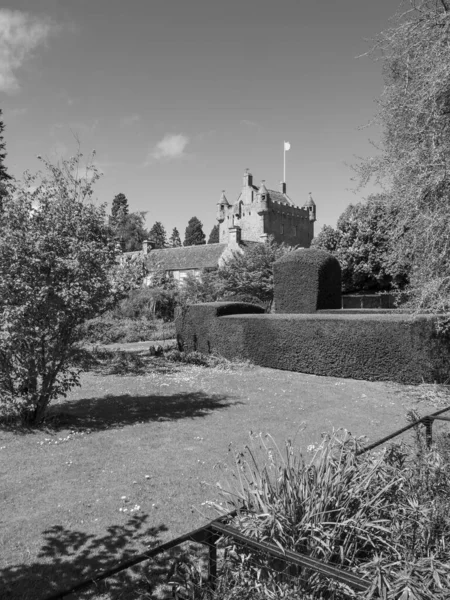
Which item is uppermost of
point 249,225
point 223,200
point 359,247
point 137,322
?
point 223,200

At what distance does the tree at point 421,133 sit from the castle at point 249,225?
31427mm

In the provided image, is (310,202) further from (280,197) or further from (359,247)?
(359,247)

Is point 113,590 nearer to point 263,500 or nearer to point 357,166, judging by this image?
point 263,500

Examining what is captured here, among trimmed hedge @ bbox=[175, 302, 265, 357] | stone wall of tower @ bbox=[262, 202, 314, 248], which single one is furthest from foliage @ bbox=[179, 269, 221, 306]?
stone wall of tower @ bbox=[262, 202, 314, 248]

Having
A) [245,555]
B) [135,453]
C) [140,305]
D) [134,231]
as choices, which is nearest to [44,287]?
[135,453]

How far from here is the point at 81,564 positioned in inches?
154

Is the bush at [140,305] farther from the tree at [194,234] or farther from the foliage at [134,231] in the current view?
the tree at [194,234]

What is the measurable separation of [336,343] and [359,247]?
1870cm

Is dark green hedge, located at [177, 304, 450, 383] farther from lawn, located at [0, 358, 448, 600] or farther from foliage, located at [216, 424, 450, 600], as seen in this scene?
foliage, located at [216, 424, 450, 600]

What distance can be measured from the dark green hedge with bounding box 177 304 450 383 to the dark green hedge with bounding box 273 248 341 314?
1.21 metres

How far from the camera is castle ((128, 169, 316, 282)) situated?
44.8 metres

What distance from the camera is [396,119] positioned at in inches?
426

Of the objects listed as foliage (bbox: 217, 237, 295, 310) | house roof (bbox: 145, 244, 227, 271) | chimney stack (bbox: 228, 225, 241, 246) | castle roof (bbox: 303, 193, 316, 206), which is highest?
castle roof (bbox: 303, 193, 316, 206)

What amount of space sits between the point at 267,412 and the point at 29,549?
19.1ft
